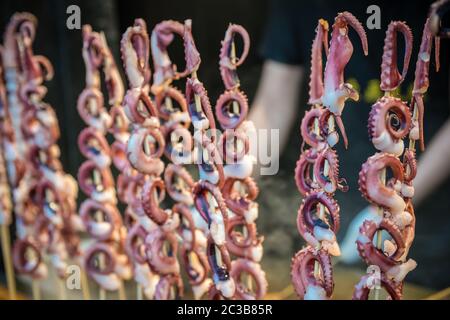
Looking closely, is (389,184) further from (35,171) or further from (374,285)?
(35,171)

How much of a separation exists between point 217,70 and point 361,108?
0.48 m

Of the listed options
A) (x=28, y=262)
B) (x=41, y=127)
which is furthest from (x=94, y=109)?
(x=28, y=262)

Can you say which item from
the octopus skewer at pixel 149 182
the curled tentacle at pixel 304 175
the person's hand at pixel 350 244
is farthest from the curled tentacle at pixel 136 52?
the person's hand at pixel 350 244

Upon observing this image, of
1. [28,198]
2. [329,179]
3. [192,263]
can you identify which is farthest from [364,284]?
[28,198]

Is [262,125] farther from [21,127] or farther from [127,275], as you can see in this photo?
[21,127]

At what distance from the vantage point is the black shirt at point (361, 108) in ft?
5.81

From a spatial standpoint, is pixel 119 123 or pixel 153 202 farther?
pixel 119 123

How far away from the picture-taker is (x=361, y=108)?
186 cm

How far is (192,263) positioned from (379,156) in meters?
0.66

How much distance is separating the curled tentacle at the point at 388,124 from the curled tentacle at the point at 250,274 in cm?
51

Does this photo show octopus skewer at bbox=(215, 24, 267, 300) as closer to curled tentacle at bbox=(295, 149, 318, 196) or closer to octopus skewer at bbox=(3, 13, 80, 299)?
curled tentacle at bbox=(295, 149, 318, 196)

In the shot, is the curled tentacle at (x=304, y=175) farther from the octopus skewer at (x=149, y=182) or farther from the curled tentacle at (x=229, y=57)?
the octopus skewer at (x=149, y=182)

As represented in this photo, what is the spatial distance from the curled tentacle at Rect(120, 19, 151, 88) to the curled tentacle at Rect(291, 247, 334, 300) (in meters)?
0.63

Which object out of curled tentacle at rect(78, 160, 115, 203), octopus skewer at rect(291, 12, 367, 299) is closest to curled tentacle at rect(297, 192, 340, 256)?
octopus skewer at rect(291, 12, 367, 299)
